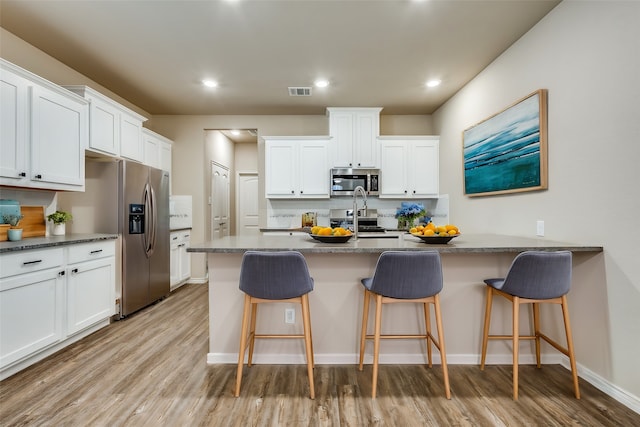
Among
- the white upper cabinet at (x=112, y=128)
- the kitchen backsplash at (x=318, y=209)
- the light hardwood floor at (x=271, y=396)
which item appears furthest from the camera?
the kitchen backsplash at (x=318, y=209)

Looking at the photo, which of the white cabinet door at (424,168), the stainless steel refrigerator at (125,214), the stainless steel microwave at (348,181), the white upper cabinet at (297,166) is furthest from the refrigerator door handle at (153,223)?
the white cabinet door at (424,168)

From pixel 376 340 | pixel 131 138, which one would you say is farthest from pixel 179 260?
pixel 376 340

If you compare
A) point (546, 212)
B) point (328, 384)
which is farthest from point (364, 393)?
point (546, 212)

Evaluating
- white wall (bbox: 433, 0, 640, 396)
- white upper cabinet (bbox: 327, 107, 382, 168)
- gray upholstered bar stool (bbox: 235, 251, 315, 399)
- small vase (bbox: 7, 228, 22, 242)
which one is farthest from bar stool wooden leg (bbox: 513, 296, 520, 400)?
small vase (bbox: 7, 228, 22, 242)

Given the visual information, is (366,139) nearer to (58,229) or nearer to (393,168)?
(393,168)

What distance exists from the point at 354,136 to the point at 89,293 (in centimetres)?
369

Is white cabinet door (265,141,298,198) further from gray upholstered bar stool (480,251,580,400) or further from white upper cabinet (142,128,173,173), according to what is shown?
gray upholstered bar stool (480,251,580,400)

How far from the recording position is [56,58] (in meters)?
3.09

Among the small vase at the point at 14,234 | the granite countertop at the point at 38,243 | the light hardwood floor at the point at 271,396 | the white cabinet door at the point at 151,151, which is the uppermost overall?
the white cabinet door at the point at 151,151

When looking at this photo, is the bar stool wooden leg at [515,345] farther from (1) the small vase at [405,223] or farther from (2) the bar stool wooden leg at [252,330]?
(1) the small vase at [405,223]

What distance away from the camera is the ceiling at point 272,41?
7.64ft

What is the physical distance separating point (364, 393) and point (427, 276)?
0.86 metres

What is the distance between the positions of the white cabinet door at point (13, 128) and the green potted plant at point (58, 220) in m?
0.58

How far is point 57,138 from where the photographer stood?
105 inches
